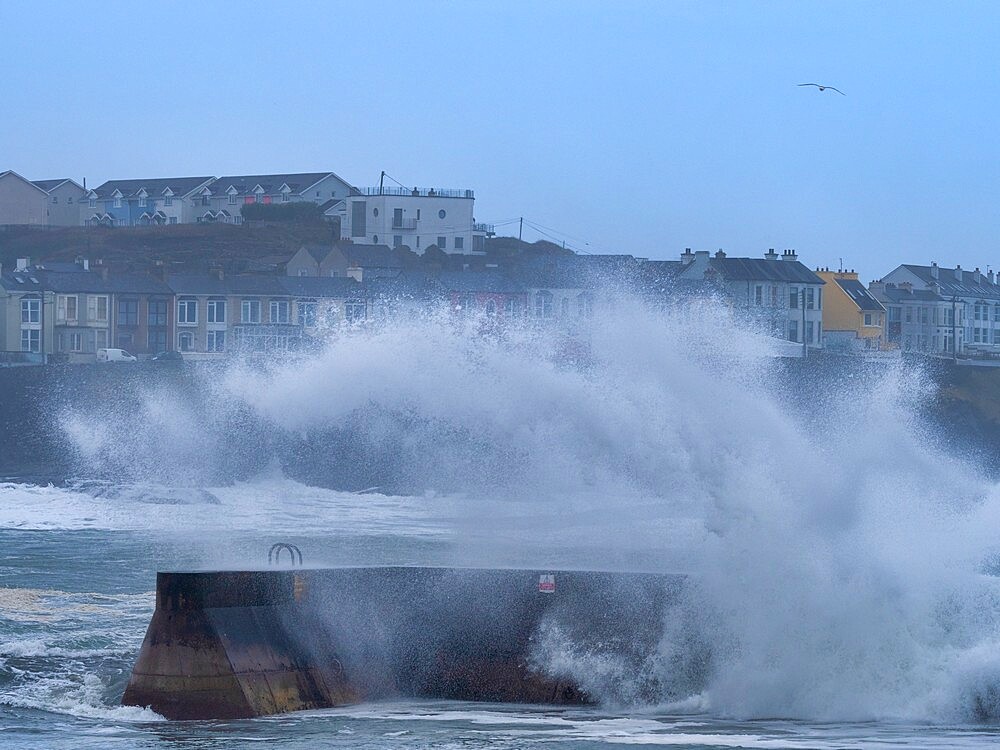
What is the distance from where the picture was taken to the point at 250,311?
7900 centimetres

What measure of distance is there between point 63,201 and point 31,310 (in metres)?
48.1

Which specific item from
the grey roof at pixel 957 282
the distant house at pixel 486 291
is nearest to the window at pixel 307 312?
the distant house at pixel 486 291

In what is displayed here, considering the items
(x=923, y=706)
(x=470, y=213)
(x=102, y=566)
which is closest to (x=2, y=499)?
(x=102, y=566)

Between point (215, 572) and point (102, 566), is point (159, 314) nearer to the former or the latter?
point (102, 566)

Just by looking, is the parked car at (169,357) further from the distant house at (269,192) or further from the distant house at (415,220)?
the distant house at (269,192)

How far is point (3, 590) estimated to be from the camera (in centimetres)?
Answer: 2420

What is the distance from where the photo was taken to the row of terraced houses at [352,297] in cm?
7600

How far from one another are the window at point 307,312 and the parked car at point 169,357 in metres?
7.48

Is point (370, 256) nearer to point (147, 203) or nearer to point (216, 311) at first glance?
point (216, 311)

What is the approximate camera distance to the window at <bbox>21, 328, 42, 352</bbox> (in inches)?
2990

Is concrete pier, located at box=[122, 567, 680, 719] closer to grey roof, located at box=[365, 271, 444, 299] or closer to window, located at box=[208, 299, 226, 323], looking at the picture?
grey roof, located at box=[365, 271, 444, 299]

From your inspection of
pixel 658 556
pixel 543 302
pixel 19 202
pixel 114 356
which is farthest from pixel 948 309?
pixel 658 556

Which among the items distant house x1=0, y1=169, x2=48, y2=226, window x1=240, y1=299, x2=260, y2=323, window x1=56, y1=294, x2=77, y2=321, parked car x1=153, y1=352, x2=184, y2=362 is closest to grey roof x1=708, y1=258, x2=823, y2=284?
window x1=240, y1=299, x2=260, y2=323

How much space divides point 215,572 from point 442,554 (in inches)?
499
